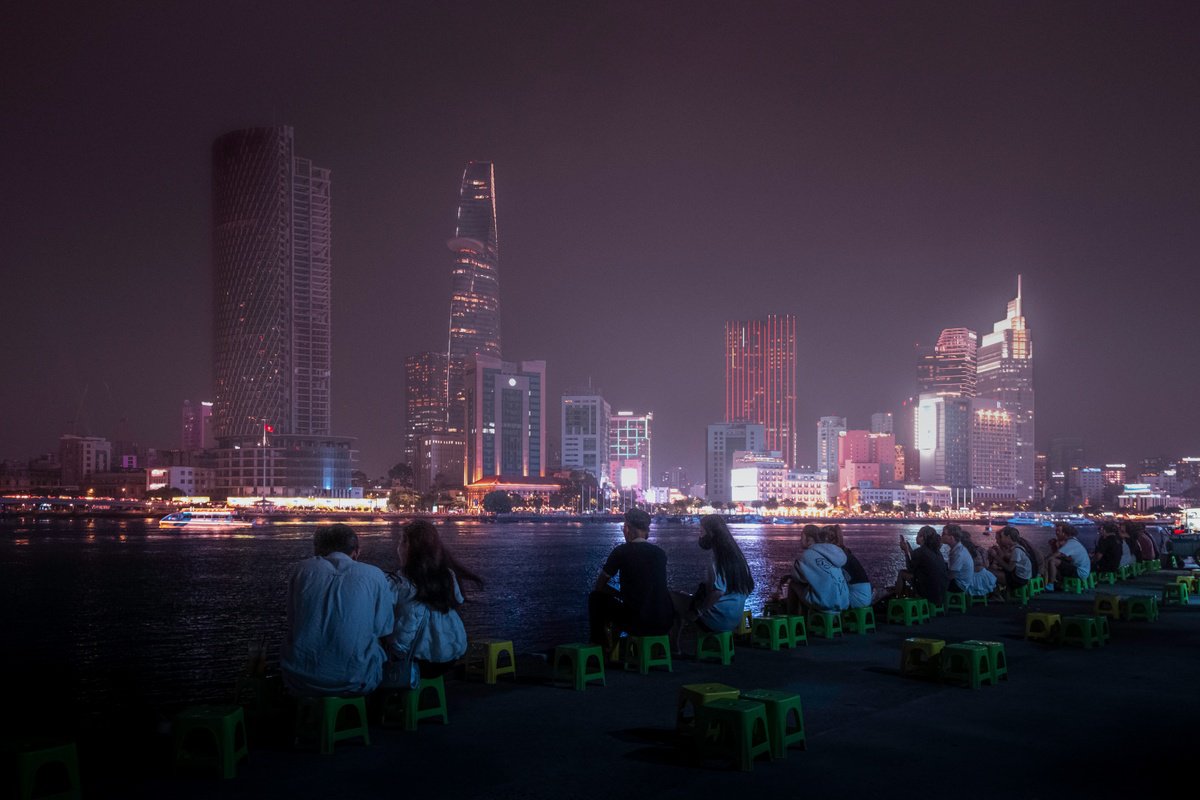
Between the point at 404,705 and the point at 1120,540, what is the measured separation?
67.7 feet

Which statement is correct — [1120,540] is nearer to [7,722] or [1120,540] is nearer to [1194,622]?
[1194,622]

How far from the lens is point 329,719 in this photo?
6.84m

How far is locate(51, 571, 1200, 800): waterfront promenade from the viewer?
20.3ft

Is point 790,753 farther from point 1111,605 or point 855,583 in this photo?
point 1111,605

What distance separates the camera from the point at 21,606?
3681 centimetres

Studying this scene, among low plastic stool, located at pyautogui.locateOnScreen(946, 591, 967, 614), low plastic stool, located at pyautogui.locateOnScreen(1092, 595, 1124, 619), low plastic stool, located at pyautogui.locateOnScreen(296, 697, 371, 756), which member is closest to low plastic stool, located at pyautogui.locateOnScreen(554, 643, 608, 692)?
low plastic stool, located at pyautogui.locateOnScreen(296, 697, 371, 756)

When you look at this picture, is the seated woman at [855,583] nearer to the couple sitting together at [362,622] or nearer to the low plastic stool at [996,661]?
the low plastic stool at [996,661]

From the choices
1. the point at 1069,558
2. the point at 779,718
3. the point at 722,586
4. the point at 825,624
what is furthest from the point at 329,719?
the point at 1069,558

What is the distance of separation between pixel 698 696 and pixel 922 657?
4.02 meters

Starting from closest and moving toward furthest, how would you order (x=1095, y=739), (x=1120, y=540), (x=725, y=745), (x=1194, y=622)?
(x=725, y=745), (x=1095, y=739), (x=1194, y=622), (x=1120, y=540)

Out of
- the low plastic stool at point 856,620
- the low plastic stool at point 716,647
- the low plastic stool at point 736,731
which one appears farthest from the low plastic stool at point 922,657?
the low plastic stool at point 736,731

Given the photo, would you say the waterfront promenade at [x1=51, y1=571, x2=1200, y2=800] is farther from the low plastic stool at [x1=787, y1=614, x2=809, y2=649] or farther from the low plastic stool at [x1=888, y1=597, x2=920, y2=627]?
the low plastic stool at [x1=888, y1=597, x2=920, y2=627]

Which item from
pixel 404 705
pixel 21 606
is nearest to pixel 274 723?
pixel 404 705

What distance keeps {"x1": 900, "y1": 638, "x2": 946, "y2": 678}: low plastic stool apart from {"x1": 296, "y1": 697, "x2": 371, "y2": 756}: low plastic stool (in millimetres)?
5814
